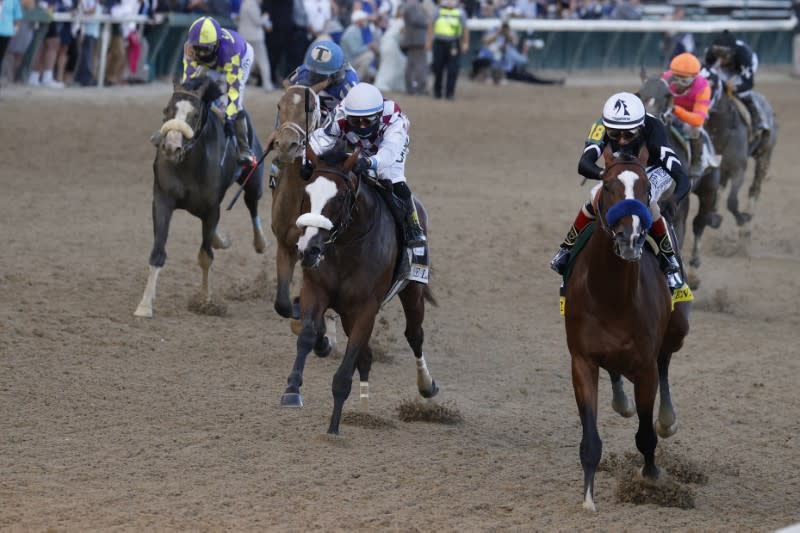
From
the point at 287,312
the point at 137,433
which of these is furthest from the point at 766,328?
the point at 137,433

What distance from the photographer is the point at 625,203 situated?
694 cm

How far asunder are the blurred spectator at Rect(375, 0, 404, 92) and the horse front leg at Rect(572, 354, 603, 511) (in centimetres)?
2132

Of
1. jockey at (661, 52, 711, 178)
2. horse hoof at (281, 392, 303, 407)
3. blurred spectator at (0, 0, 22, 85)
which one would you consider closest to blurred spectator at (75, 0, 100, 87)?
blurred spectator at (0, 0, 22, 85)

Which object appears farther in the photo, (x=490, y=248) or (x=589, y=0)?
(x=589, y=0)

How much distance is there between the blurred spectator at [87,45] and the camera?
2264 centimetres

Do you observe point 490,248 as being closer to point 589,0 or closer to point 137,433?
point 137,433

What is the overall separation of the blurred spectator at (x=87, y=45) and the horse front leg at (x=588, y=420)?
17.0m

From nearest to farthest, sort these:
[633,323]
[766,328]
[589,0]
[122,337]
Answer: [633,323]
[122,337]
[766,328]
[589,0]

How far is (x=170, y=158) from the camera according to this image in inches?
440

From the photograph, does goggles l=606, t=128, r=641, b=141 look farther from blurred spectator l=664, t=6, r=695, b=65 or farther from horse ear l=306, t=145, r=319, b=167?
blurred spectator l=664, t=6, r=695, b=65

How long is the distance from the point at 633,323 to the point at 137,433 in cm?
333

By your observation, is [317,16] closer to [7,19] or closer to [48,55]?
[48,55]

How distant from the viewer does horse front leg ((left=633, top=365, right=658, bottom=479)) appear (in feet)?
25.1

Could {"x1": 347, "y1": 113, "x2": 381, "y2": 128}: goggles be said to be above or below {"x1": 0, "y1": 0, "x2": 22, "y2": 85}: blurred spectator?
above
